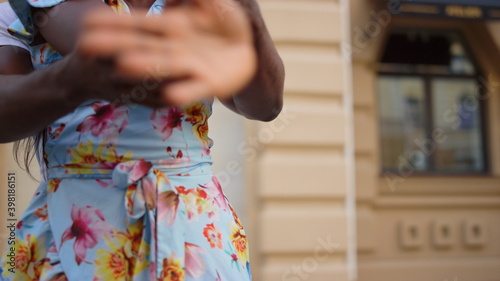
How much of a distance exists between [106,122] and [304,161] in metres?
2.79

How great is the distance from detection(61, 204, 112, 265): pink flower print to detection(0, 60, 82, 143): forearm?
0.12 meters

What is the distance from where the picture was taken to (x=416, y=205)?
13.5 ft

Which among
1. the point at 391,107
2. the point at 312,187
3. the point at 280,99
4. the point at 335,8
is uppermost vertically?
the point at 335,8

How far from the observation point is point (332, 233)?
3.47 meters

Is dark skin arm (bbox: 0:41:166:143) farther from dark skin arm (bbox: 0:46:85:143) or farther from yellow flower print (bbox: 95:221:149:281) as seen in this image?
yellow flower print (bbox: 95:221:149:281)

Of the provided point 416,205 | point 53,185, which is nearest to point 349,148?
point 416,205

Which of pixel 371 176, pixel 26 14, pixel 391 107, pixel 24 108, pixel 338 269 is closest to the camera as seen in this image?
pixel 24 108

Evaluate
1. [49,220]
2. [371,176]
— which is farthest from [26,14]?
[371,176]

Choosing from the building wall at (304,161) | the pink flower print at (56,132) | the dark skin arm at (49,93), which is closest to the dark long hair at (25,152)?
the pink flower print at (56,132)

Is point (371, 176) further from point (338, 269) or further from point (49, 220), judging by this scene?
point (49, 220)

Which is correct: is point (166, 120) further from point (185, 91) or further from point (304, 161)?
point (304, 161)

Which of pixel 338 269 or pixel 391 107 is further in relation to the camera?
pixel 391 107

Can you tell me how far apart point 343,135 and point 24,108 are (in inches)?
120

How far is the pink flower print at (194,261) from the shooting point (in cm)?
74
